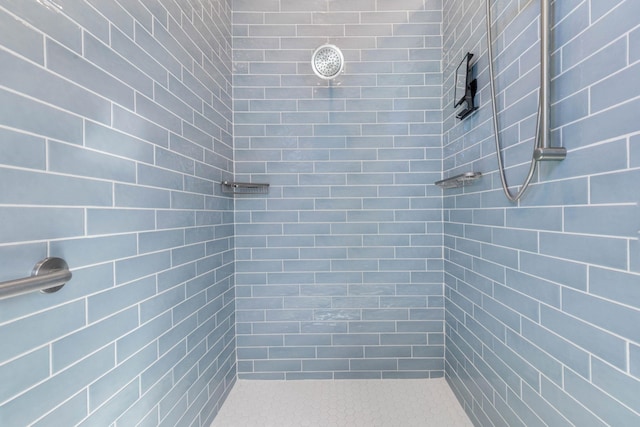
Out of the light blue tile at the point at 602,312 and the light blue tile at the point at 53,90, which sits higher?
the light blue tile at the point at 53,90

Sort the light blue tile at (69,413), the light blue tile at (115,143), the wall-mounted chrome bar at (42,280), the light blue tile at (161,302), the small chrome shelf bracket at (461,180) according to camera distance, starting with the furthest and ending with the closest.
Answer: the small chrome shelf bracket at (461,180) < the light blue tile at (161,302) < the light blue tile at (115,143) < the light blue tile at (69,413) < the wall-mounted chrome bar at (42,280)

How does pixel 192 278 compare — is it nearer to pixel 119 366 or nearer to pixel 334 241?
pixel 119 366

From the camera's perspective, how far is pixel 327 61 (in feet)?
5.32

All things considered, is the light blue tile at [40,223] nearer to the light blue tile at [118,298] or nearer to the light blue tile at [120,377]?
the light blue tile at [118,298]

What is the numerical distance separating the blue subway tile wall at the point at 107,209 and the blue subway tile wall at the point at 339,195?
0.38 meters

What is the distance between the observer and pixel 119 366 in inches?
31.7

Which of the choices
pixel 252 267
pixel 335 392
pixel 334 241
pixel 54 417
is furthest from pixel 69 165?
pixel 335 392

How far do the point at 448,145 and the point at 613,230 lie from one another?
3.56 feet

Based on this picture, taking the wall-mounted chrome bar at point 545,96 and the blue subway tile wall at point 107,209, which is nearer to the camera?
the blue subway tile wall at point 107,209

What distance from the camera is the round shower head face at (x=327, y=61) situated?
1.61m

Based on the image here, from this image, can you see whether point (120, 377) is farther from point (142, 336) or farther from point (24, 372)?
point (24, 372)

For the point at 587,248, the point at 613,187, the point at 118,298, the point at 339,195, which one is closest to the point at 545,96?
the point at 613,187

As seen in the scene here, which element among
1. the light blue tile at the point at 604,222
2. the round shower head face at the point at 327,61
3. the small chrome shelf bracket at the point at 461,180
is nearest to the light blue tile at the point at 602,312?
the light blue tile at the point at 604,222

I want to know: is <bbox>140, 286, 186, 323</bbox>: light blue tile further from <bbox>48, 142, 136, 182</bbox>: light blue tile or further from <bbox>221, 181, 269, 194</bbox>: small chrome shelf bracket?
<bbox>221, 181, 269, 194</bbox>: small chrome shelf bracket
